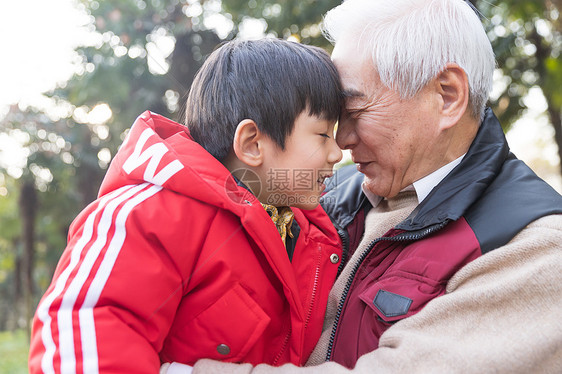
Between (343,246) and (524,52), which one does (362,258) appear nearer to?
(343,246)

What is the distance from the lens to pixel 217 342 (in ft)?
4.67

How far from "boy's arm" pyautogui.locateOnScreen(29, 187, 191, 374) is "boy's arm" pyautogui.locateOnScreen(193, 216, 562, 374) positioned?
236 mm

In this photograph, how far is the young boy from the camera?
3.94ft

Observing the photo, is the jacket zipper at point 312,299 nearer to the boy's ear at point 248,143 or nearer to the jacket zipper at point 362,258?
the jacket zipper at point 362,258

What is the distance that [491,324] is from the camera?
1.27 m

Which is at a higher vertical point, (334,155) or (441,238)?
(334,155)

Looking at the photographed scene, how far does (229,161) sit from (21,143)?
5.63 metres

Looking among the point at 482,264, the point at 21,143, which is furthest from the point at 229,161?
the point at 21,143

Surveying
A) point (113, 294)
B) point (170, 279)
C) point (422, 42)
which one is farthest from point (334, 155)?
point (113, 294)

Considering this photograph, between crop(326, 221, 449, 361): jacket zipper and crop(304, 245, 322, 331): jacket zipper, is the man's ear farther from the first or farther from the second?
crop(304, 245, 322, 331): jacket zipper

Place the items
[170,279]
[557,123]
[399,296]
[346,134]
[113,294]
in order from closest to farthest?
[113,294]
[170,279]
[399,296]
[346,134]
[557,123]

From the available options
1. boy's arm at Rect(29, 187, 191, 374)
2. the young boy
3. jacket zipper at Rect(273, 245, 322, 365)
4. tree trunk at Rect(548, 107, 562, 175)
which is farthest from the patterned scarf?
tree trunk at Rect(548, 107, 562, 175)

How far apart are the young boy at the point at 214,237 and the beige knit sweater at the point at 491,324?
0.66ft

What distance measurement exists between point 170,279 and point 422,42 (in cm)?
127
